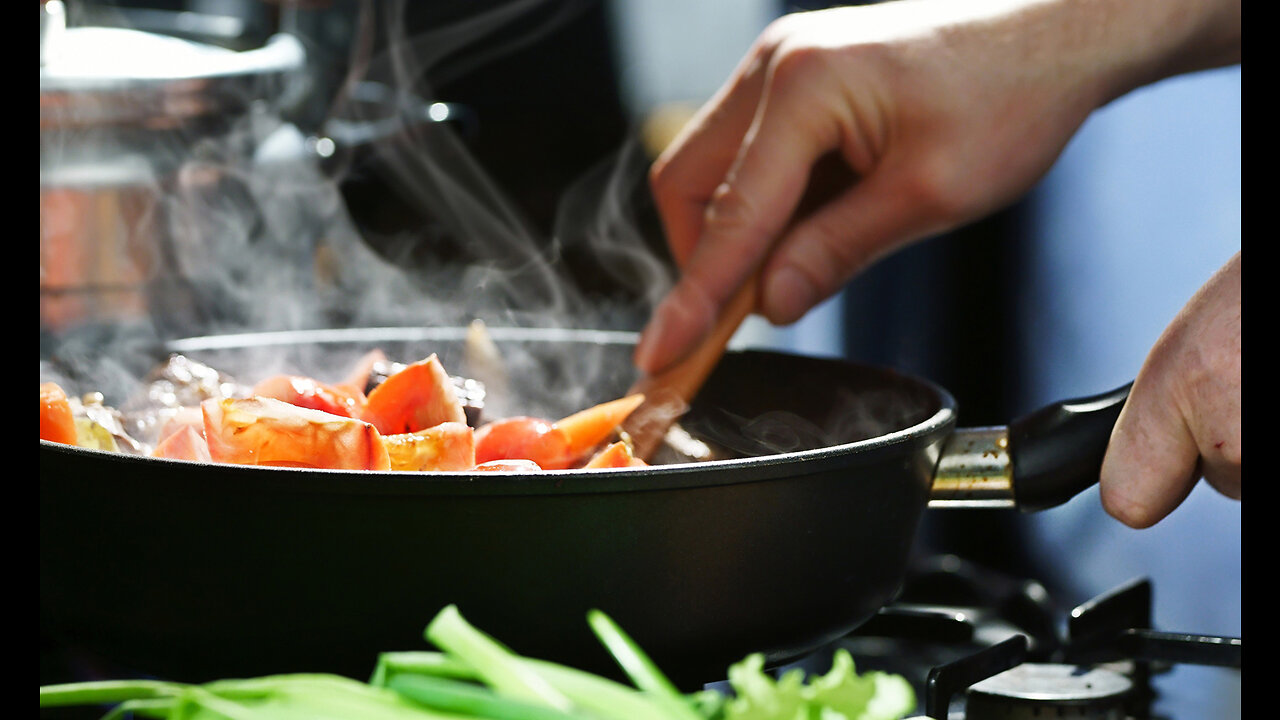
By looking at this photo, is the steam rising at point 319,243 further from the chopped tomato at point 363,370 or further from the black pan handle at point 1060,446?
the black pan handle at point 1060,446

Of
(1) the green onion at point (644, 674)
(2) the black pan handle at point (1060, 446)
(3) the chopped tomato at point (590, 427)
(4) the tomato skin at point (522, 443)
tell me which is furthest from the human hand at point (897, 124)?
(1) the green onion at point (644, 674)

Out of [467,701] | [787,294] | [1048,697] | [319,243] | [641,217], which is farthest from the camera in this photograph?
[641,217]

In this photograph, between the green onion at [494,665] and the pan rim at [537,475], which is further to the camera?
the pan rim at [537,475]

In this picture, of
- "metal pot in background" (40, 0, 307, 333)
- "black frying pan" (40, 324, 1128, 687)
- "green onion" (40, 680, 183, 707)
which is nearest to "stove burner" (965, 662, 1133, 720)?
"black frying pan" (40, 324, 1128, 687)

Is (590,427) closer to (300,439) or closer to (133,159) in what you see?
(300,439)

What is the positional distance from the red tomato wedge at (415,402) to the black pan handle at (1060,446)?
1.49ft

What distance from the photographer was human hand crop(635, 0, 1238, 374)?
4.07 ft

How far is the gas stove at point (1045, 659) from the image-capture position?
922mm

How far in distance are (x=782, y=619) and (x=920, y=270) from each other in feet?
6.26

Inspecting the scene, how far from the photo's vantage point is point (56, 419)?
2.94 ft

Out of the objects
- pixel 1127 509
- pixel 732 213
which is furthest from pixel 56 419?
pixel 1127 509

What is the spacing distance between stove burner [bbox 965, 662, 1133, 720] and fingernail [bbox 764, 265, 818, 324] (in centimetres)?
46

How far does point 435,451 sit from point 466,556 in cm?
15

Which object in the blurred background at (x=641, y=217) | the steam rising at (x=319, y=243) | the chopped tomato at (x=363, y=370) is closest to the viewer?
the chopped tomato at (x=363, y=370)
